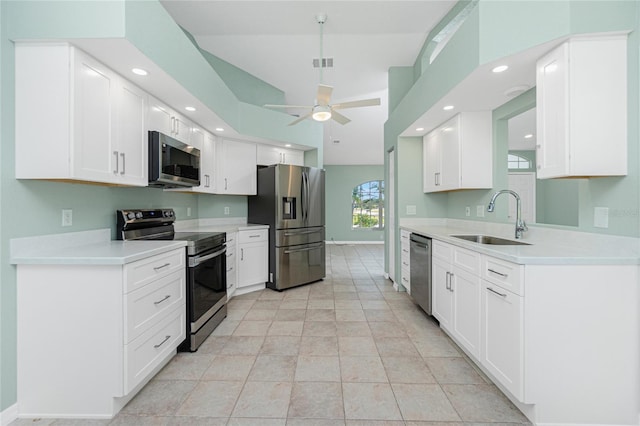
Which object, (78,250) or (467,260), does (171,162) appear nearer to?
(78,250)

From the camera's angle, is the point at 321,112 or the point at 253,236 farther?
the point at 253,236

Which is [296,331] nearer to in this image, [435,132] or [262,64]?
[435,132]

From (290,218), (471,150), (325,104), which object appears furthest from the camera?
(290,218)

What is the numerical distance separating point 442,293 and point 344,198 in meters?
7.15

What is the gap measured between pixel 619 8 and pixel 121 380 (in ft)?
11.8

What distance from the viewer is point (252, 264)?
397 centimetres

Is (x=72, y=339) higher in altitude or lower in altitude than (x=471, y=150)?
lower

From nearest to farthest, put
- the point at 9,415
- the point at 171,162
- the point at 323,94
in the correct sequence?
the point at 9,415, the point at 171,162, the point at 323,94

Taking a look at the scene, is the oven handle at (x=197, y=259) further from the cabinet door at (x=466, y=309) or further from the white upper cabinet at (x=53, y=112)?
the cabinet door at (x=466, y=309)

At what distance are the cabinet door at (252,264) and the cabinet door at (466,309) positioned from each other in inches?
101

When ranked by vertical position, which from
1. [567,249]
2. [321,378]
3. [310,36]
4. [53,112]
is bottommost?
[321,378]

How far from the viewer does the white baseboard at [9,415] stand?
154 centimetres

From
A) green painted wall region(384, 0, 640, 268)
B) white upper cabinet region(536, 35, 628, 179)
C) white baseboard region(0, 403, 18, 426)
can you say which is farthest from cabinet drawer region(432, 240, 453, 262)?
white baseboard region(0, 403, 18, 426)

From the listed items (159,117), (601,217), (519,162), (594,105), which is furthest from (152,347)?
(519,162)
